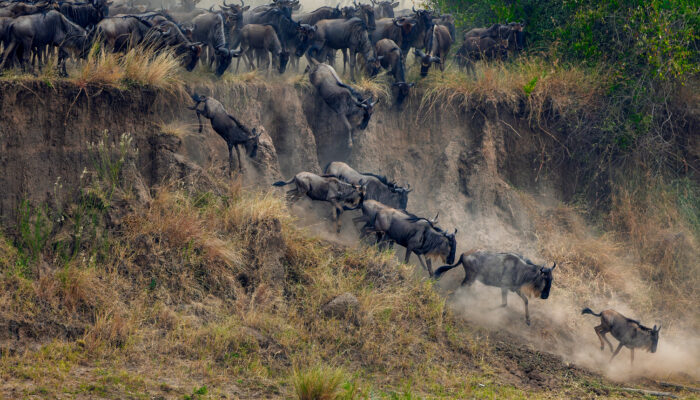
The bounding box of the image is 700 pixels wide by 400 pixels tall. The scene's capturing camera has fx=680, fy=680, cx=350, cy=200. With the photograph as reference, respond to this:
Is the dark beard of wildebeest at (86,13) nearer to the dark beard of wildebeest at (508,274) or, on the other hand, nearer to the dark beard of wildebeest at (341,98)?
the dark beard of wildebeest at (341,98)

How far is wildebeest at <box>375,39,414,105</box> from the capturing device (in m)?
14.4

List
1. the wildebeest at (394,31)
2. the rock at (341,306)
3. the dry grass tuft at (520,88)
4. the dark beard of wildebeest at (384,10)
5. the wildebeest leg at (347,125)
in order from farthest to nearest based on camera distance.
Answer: the dark beard of wildebeest at (384,10) → the wildebeest at (394,31) → the dry grass tuft at (520,88) → the wildebeest leg at (347,125) → the rock at (341,306)

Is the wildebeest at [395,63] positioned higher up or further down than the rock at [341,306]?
higher up

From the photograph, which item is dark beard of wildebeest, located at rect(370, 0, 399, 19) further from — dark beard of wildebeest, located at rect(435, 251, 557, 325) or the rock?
the rock

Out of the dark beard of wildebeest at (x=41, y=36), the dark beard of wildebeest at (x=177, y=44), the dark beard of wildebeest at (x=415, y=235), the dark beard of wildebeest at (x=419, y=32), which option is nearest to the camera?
the dark beard of wildebeest at (x=41, y=36)

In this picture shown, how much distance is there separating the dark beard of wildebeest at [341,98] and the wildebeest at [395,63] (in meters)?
1.21

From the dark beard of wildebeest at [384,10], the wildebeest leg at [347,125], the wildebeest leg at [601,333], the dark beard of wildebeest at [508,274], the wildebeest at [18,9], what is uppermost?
the wildebeest at [18,9]

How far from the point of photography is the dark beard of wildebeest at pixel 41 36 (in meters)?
10.4

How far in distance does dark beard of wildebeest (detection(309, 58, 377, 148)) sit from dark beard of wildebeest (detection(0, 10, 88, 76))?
440 cm

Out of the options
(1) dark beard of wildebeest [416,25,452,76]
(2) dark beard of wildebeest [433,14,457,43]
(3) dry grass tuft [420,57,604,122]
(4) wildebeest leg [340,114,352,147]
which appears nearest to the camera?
(4) wildebeest leg [340,114,352,147]

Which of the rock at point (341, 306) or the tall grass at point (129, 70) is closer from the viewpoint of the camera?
the rock at point (341, 306)

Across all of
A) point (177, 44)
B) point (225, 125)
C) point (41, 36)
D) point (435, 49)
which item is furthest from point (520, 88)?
point (41, 36)

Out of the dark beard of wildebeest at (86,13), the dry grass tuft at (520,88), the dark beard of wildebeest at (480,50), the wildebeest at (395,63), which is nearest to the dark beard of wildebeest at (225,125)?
the dark beard of wildebeest at (86,13)

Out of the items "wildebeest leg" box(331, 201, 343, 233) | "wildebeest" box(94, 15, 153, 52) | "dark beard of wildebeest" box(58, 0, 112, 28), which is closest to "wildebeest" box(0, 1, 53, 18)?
"dark beard of wildebeest" box(58, 0, 112, 28)
